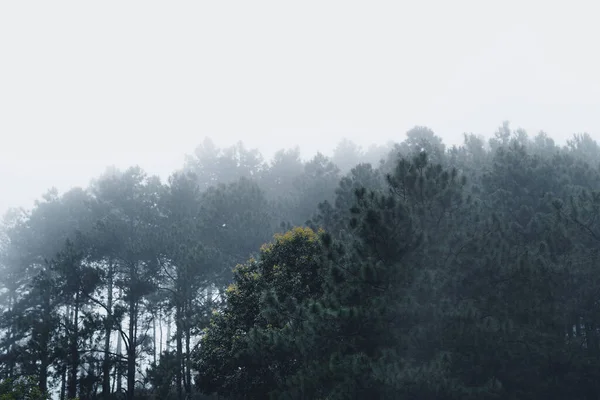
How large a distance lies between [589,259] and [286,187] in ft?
109

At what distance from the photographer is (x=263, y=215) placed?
30.2 metres

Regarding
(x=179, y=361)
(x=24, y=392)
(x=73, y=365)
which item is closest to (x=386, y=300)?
(x=24, y=392)

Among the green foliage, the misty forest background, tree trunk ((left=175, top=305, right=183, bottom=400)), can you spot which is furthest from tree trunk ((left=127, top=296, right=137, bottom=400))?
the green foliage

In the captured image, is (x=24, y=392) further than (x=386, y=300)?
Yes

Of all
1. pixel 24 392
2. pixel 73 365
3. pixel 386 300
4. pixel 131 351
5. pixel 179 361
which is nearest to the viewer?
pixel 386 300

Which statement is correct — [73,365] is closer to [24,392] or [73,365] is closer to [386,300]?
[24,392]

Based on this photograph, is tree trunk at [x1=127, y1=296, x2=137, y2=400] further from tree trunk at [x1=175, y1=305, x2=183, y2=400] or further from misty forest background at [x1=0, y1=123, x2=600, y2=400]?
tree trunk at [x1=175, y1=305, x2=183, y2=400]

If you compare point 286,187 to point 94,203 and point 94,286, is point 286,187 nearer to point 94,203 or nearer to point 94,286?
point 94,203

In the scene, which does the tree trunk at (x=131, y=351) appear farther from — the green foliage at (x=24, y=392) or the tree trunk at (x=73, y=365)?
the green foliage at (x=24, y=392)

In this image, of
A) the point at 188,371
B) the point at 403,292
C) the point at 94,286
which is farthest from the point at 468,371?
the point at 94,286

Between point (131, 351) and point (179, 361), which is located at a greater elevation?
point (131, 351)

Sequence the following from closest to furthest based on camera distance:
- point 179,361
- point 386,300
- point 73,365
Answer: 1. point 386,300
2. point 73,365
3. point 179,361

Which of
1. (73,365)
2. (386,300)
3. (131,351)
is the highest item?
(131,351)

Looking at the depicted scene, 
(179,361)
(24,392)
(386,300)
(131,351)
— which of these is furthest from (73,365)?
(386,300)
